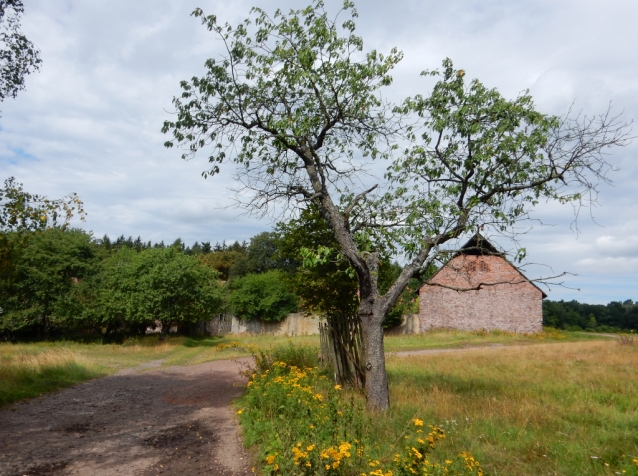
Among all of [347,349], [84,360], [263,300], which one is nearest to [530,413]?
[347,349]

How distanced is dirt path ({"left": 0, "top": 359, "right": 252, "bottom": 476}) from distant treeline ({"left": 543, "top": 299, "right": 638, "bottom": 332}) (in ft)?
150

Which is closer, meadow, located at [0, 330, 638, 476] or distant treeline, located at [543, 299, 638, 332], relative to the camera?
meadow, located at [0, 330, 638, 476]

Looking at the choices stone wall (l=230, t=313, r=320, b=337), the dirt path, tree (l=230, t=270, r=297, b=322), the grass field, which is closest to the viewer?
the dirt path

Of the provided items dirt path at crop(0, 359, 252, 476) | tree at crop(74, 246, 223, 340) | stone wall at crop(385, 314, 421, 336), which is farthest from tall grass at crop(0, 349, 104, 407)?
stone wall at crop(385, 314, 421, 336)

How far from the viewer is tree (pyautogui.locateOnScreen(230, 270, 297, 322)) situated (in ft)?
138

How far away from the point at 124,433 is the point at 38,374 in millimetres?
6168

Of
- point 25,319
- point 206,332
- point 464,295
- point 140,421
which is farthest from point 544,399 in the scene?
point 206,332

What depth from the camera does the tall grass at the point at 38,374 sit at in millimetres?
10180

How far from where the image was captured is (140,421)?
8.41m

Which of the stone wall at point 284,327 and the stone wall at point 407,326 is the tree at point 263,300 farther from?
the stone wall at point 407,326

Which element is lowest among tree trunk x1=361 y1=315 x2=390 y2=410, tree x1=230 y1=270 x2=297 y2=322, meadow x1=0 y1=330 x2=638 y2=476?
meadow x1=0 y1=330 x2=638 y2=476

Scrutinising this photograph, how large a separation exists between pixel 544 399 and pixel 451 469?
5.05 meters

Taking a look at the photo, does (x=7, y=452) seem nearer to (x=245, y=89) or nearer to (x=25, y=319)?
(x=245, y=89)

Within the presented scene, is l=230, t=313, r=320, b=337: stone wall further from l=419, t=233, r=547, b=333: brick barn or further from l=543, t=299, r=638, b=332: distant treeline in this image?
l=543, t=299, r=638, b=332: distant treeline
